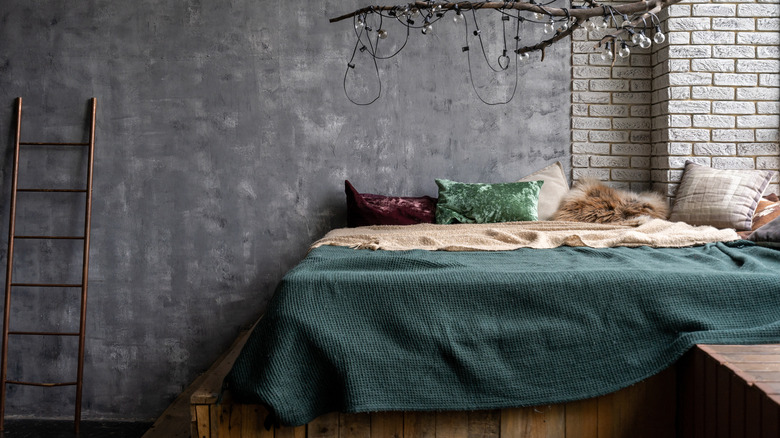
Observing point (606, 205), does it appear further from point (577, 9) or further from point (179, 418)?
point (179, 418)

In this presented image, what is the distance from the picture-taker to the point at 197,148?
4004 mm

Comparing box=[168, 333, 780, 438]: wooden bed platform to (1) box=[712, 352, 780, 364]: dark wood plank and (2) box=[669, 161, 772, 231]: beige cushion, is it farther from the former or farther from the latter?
(2) box=[669, 161, 772, 231]: beige cushion

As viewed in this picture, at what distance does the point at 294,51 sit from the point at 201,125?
788 mm

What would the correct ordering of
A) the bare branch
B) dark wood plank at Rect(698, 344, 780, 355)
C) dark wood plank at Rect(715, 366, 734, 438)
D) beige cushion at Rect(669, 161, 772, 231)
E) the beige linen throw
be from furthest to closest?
1. beige cushion at Rect(669, 161, 772, 231)
2. the beige linen throw
3. the bare branch
4. dark wood plank at Rect(698, 344, 780, 355)
5. dark wood plank at Rect(715, 366, 734, 438)

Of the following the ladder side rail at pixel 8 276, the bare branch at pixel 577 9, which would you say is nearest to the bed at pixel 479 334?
the bare branch at pixel 577 9

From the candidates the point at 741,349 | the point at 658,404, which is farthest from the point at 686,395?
the point at 741,349

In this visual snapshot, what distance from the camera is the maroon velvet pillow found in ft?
12.3

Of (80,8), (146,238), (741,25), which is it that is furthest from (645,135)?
(80,8)

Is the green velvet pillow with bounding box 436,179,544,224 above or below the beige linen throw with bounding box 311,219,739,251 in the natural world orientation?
above

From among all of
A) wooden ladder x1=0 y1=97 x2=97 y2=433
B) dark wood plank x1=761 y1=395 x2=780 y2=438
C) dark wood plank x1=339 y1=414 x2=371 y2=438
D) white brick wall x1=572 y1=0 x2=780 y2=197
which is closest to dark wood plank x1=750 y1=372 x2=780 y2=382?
dark wood plank x1=761 y1=395 x2=780 y2=438

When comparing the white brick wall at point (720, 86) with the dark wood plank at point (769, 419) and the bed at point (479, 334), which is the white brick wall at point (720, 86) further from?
the dark wood plank at point (769, 419)

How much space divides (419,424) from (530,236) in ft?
4.40

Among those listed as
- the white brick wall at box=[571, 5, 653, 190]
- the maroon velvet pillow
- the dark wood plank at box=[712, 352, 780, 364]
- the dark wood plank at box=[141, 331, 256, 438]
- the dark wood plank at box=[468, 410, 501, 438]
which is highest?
the white brick wall at box=[571, 5, 653, 190]

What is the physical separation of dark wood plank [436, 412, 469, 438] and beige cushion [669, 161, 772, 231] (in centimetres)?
235
